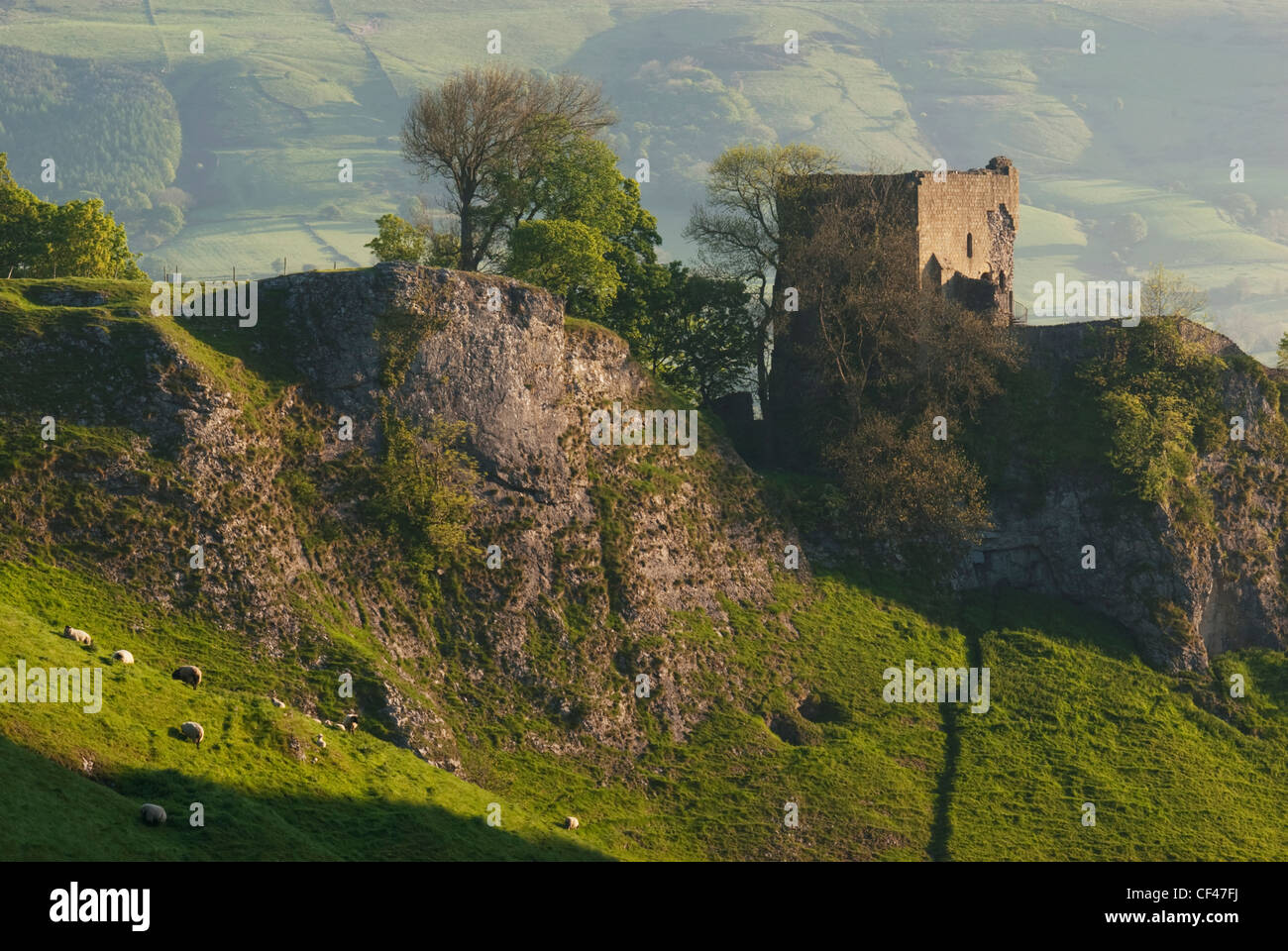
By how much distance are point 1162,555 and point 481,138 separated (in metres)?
42.5

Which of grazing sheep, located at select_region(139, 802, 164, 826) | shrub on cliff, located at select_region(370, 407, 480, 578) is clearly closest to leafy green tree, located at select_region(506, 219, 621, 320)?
shrub on cliff, located at select_region(370, 407, 480, 578)

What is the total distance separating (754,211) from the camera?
99.9m

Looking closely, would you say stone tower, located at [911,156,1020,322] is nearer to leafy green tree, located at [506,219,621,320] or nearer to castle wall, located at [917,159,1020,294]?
castle wall, located at [917,159,1020,294]

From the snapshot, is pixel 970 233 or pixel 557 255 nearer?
pixel 557 255

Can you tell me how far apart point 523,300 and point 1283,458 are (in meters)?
46.0

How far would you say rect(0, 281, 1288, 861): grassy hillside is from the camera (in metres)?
57.0

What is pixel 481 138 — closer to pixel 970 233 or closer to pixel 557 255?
pixel 557 255

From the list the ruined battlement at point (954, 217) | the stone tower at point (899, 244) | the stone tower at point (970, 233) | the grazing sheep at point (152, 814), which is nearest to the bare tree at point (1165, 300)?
the stone tower at point (899, 244)

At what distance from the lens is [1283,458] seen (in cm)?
10094

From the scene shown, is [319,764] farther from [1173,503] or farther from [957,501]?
[1173,503]

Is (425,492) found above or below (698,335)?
below

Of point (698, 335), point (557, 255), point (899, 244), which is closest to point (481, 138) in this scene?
point (557, 255)

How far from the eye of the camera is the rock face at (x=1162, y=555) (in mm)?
93438

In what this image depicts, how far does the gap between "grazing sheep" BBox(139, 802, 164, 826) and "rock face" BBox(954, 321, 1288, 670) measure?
174 feet
